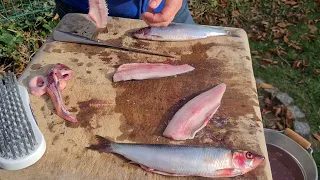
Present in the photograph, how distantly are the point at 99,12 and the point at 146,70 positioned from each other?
0.58 meters

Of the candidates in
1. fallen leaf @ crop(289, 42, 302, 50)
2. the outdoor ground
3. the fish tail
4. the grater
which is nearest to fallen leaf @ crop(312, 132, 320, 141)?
the outdoor ground

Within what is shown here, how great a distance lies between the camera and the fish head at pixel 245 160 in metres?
1.92

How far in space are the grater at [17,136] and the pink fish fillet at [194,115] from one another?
0.60 meters

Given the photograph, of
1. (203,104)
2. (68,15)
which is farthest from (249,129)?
(68,15)

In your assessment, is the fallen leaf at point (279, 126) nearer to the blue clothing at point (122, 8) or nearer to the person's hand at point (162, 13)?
the blue clothing at point (122, 8)

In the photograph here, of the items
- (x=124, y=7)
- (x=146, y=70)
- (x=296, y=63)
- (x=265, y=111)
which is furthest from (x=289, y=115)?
(x=146, y=70)

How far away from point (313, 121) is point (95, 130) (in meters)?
2.76

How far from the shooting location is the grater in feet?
6.05

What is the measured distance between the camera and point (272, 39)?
5527 mm

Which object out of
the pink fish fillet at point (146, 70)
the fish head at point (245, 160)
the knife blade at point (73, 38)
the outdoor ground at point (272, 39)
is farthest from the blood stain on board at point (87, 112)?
the outdoor ground at point (272, 39)

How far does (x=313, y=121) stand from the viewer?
422cm

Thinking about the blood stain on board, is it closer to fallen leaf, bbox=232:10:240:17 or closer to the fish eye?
the fish eye

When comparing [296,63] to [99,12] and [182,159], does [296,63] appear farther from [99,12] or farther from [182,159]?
[182,159]

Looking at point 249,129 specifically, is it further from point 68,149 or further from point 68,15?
point 68,15
